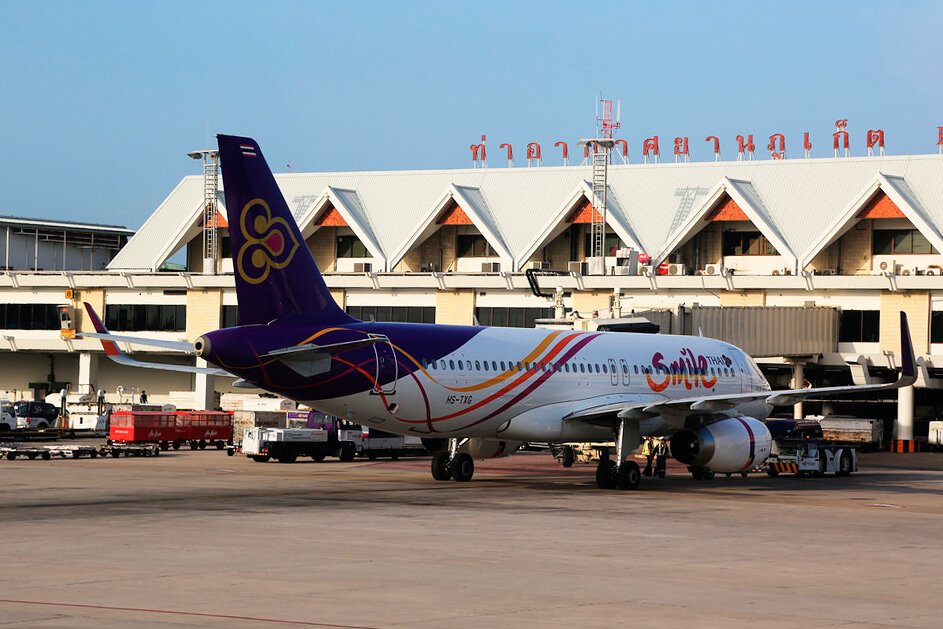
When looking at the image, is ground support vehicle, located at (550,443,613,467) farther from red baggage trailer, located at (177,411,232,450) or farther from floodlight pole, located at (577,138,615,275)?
floodlight pole, located at (577,138,615,275)

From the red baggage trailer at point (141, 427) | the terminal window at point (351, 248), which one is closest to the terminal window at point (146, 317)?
the terminal window at point (351, 248)

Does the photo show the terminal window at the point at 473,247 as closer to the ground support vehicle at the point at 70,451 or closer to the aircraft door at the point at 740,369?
the ground support vehicle at the point at 70,451

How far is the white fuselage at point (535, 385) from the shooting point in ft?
116

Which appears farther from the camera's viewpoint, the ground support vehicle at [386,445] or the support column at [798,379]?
the support column at [798,379]

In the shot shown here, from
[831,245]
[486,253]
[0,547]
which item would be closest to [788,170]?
[831,245]

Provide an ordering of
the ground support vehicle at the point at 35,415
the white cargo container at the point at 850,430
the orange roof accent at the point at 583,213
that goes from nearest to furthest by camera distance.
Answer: the white cargo container at the point at 850,430 < the ground support vehicle at the point at 35,415 < the orange roof accent at the point at 583,213

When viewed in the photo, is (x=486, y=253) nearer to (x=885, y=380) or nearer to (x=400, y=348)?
(x=885, y=380)

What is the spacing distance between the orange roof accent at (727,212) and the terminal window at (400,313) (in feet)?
59.2

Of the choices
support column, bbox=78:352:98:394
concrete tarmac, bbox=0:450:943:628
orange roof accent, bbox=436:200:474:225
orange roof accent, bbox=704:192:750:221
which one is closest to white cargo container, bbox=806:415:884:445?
orange roof accent, bbox=704:192:750:221

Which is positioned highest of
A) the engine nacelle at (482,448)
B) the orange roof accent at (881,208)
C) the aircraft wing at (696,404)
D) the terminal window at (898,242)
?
the orange roof accent at (881,208)

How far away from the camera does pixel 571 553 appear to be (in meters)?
22.4

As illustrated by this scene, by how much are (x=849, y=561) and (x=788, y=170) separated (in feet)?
197

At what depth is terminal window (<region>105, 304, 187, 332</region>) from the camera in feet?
283

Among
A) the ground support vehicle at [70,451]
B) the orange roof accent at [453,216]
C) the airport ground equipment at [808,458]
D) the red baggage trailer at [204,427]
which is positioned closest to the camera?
the airport ground equipment at [808,458]
